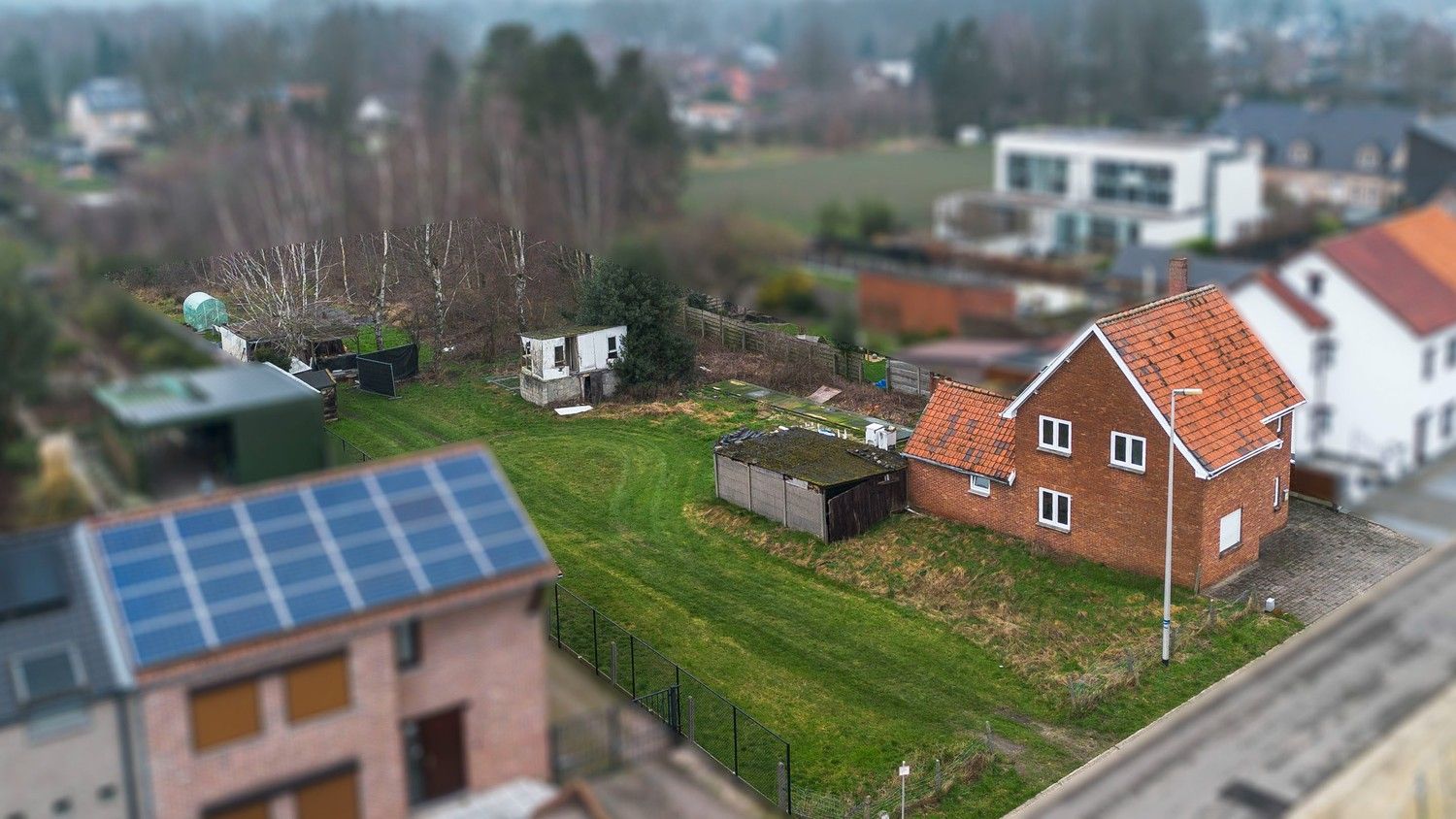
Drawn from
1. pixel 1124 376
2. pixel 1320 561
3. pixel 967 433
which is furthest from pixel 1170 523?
pixel 967 433

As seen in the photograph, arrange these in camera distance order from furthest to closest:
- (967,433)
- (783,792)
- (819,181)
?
(967,433)
(819,181)
(783,792)

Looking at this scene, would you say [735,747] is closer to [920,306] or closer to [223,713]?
[920,306]

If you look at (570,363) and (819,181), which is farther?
(819,181)

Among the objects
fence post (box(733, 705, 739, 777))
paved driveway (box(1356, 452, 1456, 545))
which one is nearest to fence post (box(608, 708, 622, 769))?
fence post (box(733, 705, 739, 777))

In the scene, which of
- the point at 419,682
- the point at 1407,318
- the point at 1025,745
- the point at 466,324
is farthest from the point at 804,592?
the point at 1407,318

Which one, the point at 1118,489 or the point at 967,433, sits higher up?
the point at 967,433

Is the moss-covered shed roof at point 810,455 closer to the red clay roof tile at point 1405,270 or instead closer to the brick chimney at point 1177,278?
the brick chimney at point 1177,278

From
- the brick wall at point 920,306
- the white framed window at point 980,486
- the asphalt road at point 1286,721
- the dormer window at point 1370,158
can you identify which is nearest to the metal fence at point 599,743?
the brick wall at point 920,306
